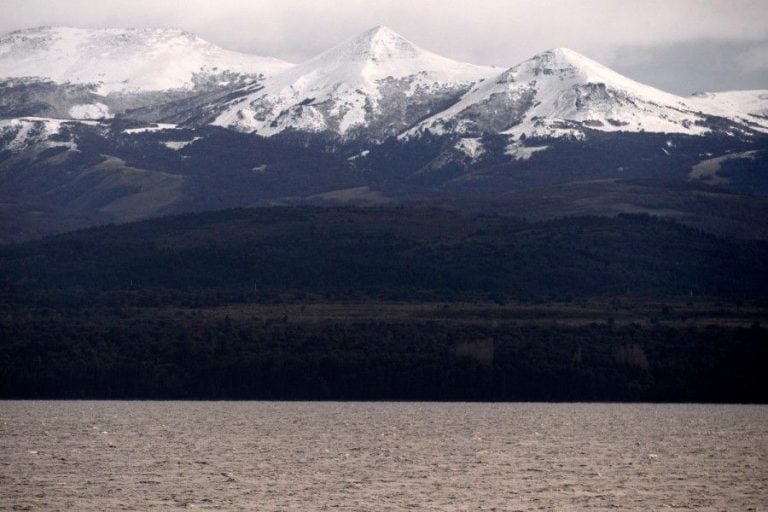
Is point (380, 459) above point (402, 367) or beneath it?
beneath

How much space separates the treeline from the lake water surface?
21.4 meters

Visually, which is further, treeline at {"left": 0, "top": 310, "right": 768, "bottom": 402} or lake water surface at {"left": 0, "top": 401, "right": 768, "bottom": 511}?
treeline at {"left": 0, "top": 310, "right": 768, "bottom": 402}

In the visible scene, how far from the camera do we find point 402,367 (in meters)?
180

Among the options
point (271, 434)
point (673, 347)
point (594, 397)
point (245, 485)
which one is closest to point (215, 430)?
point (271, 434)

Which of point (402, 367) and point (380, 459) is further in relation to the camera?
point (402, 367)

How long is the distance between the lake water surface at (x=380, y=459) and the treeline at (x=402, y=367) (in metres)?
21.4

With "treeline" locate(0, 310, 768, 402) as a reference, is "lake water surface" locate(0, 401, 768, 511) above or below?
below

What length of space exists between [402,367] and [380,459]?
Answer: 8359cm

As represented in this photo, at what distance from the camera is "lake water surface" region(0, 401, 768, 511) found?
7431 centimetres

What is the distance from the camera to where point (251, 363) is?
183125 millimetres

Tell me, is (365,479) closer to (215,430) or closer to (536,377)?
(215,430)

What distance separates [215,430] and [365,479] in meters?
40.1

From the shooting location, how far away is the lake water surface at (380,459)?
74312 millimetres

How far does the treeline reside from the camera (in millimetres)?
176750
